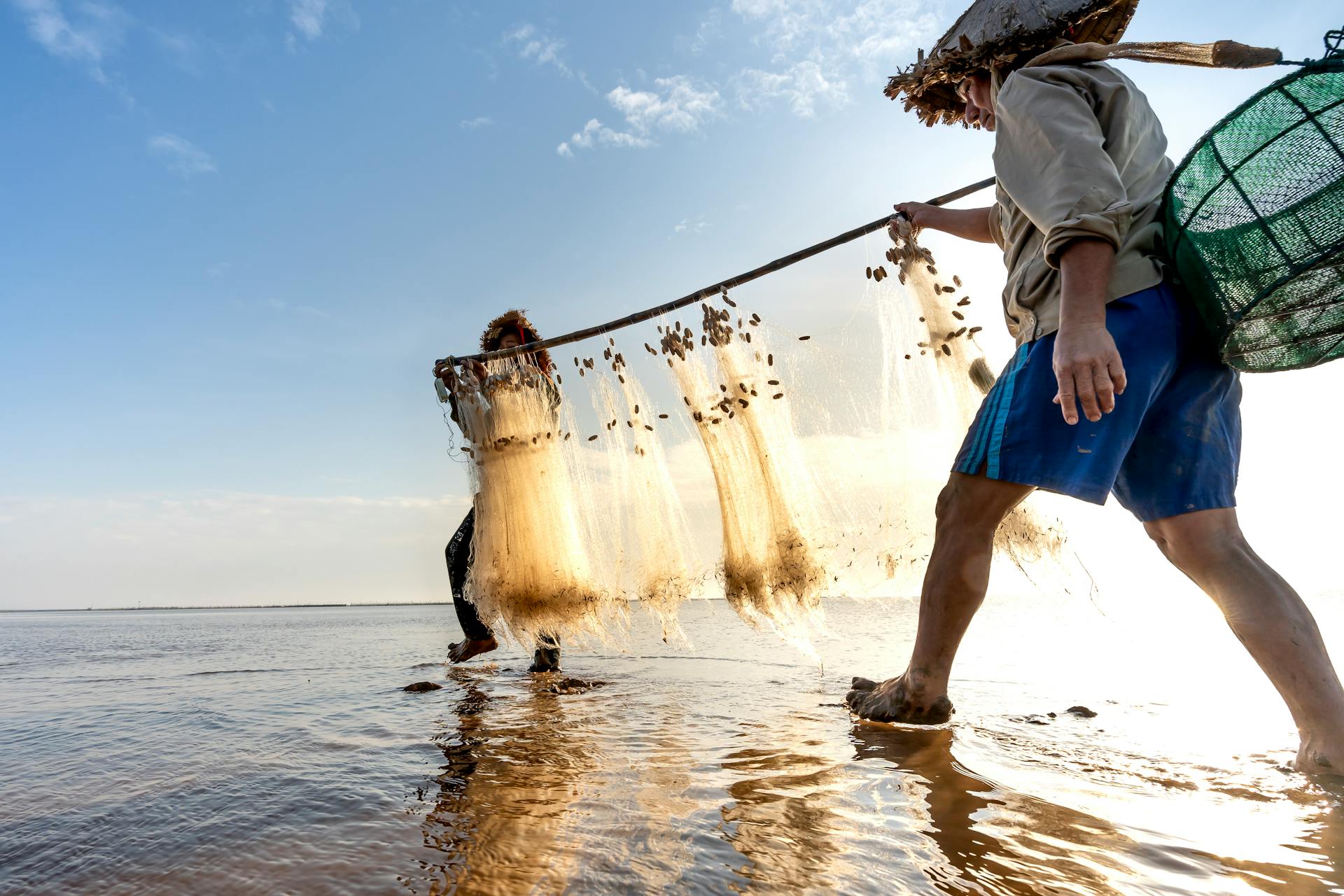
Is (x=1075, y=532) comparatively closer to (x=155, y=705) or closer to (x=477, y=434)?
(x=477, y=434)

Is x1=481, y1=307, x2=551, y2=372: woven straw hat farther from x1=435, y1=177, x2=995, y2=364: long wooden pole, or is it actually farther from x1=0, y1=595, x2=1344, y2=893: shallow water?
x1=0, y1=595, x2=1344, y2=893: shallow water

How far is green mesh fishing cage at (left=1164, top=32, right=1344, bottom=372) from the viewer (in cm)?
167

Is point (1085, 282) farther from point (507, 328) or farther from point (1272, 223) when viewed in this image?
point (507, 328)

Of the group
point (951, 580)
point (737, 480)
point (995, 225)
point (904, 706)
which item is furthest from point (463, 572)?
point (995, 225)

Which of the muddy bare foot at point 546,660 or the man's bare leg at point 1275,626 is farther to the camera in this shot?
the muddy bare foot at point 546,660

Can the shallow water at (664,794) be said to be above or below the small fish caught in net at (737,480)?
below

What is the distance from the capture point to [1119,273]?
6.54 feet

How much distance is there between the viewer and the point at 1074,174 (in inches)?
76.1

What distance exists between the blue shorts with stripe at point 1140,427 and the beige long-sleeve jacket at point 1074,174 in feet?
0.37

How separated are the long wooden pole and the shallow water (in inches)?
83.4

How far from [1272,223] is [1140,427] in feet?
2.00

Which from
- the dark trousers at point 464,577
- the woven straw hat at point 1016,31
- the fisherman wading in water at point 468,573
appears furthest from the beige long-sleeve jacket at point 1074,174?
the dark trousers at point 464,577

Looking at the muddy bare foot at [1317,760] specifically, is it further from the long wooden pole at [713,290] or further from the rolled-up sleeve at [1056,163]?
the long wooden pole at [713,290]

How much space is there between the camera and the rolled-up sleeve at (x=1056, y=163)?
6.23 feet
